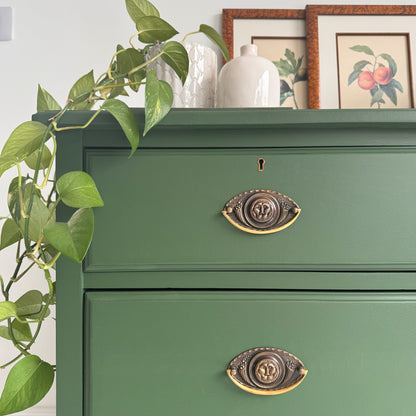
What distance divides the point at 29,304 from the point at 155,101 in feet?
1.37

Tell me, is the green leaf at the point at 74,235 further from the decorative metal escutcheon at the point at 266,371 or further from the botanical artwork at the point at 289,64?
the botanical artwork at the point at 289,64

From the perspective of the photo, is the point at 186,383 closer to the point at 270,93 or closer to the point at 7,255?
the point at 270,93

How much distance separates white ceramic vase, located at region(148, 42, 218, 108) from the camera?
71 centimetres

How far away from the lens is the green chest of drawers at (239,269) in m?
0.54

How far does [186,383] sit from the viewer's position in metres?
0.55

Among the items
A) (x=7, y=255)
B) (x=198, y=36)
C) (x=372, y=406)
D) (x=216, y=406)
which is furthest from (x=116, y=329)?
(x=198, y=36)

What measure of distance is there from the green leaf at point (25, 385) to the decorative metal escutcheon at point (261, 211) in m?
0.34

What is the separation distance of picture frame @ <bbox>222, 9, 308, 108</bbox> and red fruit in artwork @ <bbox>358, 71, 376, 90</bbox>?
0.45 ft

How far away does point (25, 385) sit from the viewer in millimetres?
530

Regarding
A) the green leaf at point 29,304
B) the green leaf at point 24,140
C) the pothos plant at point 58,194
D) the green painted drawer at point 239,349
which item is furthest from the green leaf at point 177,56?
the green leaf at point 29,304

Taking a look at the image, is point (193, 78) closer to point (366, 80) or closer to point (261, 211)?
point (261, 211)

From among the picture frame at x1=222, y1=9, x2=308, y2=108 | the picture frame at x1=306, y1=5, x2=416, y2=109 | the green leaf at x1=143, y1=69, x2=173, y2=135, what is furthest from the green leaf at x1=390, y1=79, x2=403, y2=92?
the green leaf at x1=143, y1=69, x2=173, y2=135

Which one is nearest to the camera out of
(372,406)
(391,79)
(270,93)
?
(372,406)

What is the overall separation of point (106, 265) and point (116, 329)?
90 millimetres
